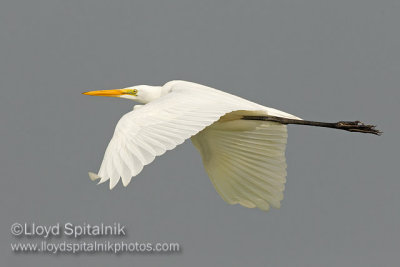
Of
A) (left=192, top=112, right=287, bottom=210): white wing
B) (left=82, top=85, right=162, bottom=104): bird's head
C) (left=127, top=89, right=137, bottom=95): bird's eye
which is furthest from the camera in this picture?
(left=127, top=89, right=137, bottom=95): bird's eye

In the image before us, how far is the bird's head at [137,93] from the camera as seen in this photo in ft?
28.6

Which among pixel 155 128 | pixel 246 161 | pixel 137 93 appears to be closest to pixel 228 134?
pixel 246 161

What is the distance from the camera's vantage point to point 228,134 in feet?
27.8

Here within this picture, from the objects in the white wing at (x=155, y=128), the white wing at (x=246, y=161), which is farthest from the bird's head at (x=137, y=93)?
the white wing at (x=155, y=128)

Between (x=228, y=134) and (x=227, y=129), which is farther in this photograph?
(x=228, y=134)

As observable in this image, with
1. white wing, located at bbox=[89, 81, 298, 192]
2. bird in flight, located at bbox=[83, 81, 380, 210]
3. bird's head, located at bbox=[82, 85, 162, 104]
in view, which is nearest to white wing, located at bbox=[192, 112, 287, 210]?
bird in flight, located at bbox=[83, 81, 380, 210]

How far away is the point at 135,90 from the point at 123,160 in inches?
109

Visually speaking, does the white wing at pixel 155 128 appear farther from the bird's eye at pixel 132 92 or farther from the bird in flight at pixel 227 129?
the bird's eye at pixel 132 92

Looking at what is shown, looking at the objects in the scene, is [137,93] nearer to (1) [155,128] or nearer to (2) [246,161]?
(2) [246,161]

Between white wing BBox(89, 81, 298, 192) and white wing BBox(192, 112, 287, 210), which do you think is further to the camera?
white wing BBox(192, 112, 287, 210)

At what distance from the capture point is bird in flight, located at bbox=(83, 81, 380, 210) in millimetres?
6668

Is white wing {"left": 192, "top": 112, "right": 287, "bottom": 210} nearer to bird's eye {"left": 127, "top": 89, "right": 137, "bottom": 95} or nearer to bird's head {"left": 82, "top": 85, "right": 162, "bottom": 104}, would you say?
bird's head {"left": 82, "top": 85, "right": 162, "bottom": 104}

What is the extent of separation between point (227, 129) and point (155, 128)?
192 cm

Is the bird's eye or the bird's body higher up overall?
the bird's eye
